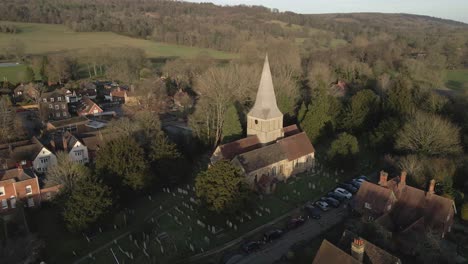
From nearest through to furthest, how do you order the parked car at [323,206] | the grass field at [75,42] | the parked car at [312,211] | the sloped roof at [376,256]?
the sloped roof at [376,256], the parked car at [312,211], the parked car at [323,206], the grass field at [75,42]

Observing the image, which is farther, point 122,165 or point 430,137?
point 430,137

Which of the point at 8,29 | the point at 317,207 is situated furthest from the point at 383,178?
the point at 8,29

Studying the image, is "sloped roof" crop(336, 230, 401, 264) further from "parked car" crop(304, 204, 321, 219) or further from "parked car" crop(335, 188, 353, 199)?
"parked car" crop(335, 188, 353, 199)

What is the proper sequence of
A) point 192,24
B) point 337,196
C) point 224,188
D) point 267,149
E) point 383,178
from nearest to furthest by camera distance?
point 224,188 < point 383,178 < point 337,196 < point 267,149 < point 192,24

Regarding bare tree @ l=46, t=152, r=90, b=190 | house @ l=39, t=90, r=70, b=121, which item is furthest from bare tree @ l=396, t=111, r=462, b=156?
house @ l=39, t=90, r=70, b=121

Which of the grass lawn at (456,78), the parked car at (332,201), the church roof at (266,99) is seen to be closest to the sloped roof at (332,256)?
the parked car at (332,201)

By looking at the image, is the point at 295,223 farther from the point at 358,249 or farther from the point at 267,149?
the point at 358,249

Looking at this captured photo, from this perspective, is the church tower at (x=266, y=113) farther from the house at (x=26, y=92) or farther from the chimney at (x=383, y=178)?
the house at (x=26, y=92)
